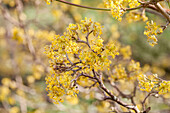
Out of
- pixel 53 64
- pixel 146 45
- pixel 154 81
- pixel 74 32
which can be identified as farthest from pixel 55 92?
pixel 146 45

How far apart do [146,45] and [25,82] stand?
271 cm

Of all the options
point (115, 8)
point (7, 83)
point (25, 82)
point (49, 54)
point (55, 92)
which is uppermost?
point (115, 8)

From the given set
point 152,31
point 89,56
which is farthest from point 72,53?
point 152,31

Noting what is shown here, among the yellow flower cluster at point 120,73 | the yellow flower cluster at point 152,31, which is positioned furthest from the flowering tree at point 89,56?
the yellow flower cluster at point 120,73

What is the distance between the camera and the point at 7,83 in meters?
2.20

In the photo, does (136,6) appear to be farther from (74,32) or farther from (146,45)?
(146,45)

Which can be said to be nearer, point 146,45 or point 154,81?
point 154,81

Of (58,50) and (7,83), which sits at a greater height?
(58,50)

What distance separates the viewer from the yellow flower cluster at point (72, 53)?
56 centimetres

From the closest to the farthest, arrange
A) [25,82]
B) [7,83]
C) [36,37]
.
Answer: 1. [36,37]
2. [7,83]
3. [25,82]

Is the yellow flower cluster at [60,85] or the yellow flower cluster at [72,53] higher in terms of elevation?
the yellow flower cluster at [72,53]

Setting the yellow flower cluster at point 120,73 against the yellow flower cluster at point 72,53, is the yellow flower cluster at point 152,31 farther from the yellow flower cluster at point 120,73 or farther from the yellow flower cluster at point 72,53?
the yellow flower cluster at point 120,73

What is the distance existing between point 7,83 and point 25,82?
2192 millimetres

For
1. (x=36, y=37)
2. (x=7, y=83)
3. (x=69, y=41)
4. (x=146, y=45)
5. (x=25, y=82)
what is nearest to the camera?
(x=69, y=41)
